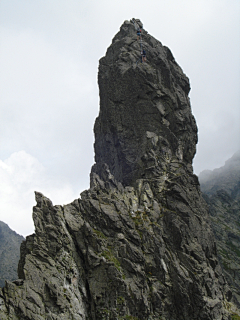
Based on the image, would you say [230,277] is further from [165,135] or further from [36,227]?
[36,227]

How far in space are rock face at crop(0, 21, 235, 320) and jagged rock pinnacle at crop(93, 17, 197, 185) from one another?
273 mm

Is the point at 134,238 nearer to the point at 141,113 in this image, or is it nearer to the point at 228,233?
the point at 141,113

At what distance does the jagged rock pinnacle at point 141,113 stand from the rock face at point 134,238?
273mm

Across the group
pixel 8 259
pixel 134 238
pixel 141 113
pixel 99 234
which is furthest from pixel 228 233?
pixel 8 259

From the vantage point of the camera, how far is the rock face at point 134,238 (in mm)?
44969

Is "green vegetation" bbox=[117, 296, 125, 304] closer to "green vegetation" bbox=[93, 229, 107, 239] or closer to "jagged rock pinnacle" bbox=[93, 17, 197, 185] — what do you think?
"green vegetation" bbox=[93, 229, 107, 239]

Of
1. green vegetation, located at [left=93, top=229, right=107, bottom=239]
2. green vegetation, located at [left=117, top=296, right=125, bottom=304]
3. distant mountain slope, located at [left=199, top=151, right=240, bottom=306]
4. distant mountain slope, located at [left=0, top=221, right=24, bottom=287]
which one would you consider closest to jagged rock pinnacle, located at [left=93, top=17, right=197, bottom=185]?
green vegetation, located at [left=93, top=229, right=107, bottom=239]

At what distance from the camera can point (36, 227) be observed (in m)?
48.3

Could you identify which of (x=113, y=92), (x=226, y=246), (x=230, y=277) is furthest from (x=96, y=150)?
(x=226, y=246)

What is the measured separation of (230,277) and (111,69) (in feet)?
279

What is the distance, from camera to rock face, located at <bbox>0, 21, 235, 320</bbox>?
45.0 metres

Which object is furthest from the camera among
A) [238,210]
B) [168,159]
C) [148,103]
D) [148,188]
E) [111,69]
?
[238,210]

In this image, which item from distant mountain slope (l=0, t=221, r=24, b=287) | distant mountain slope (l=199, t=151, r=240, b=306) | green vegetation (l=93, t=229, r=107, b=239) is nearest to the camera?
green vegetation (l=93, t=229, r=107, b=239)

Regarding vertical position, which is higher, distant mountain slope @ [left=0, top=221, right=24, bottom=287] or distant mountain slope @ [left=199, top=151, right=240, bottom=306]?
distant mountain slope @ [left=0, top=221, right=24, bottom=287]
